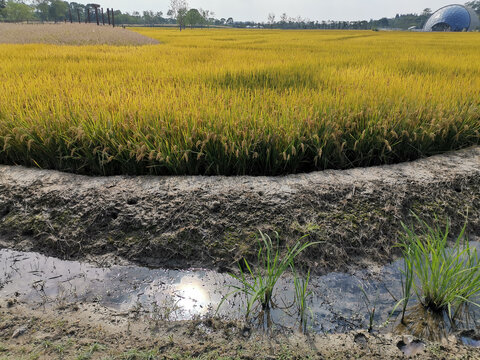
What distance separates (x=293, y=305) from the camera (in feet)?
4.33

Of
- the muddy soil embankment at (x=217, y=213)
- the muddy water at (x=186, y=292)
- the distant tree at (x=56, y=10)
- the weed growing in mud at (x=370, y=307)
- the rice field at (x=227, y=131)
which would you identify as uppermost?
the distant tree at (x=56, y=10)

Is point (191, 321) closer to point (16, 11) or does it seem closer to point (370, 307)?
point (370, 307)

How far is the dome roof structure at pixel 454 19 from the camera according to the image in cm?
5431

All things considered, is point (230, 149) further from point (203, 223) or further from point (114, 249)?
point (114, 249)

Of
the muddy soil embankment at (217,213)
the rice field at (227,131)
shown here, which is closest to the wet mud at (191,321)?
the muddy soil embankment at (217,213)

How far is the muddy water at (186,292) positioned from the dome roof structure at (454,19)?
68.0 metres

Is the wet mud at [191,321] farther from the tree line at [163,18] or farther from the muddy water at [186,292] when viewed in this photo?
the tree line at [163,18]

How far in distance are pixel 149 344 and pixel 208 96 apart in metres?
2.07

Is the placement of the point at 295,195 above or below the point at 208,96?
below

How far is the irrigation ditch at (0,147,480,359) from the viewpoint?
114 centimetres

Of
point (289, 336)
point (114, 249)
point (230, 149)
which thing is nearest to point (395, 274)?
point (289, 336)

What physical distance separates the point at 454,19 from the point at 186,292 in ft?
230

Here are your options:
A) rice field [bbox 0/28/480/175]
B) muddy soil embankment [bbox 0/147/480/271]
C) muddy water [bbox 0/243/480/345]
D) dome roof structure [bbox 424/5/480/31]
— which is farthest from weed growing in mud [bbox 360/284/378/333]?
dome roof structure [bbox 424/5/480/31]

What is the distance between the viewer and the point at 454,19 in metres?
54.5
